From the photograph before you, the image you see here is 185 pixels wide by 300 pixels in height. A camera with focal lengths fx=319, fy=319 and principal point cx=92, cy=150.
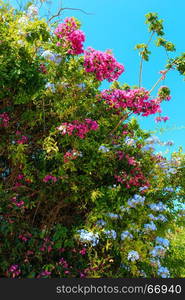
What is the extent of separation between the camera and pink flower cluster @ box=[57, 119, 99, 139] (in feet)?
12.5

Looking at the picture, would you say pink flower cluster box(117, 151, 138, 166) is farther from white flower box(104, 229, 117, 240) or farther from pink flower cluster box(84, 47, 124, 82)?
pink flower cluster box(84, 47, 124, 82)

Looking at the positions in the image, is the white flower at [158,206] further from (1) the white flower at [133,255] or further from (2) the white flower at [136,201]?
(1) the white flower at [133,255]

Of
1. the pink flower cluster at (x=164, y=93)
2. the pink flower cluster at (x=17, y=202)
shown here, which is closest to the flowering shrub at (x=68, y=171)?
the pink flower cluster at (x=17, y=202)

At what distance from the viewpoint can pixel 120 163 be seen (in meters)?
4.36

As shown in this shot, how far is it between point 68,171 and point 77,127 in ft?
2.18

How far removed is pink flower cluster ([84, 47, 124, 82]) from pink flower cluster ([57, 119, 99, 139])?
0.85m

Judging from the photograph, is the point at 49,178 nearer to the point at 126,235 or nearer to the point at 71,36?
the point at 126,235

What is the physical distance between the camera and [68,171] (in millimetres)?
4188

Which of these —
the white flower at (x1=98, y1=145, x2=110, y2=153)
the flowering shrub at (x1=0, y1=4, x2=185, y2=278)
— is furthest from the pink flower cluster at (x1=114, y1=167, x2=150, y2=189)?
the white flower at (x1=98, y1=145, x2=110, y2=153)

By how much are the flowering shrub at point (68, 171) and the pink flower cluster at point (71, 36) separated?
0.5 inches

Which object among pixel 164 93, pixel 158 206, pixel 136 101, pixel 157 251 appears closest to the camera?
pixel 157 251

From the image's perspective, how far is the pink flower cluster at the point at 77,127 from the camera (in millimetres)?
3802

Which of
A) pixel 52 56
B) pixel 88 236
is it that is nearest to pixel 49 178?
pixel 88 236

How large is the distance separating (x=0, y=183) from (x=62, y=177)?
836 mm
